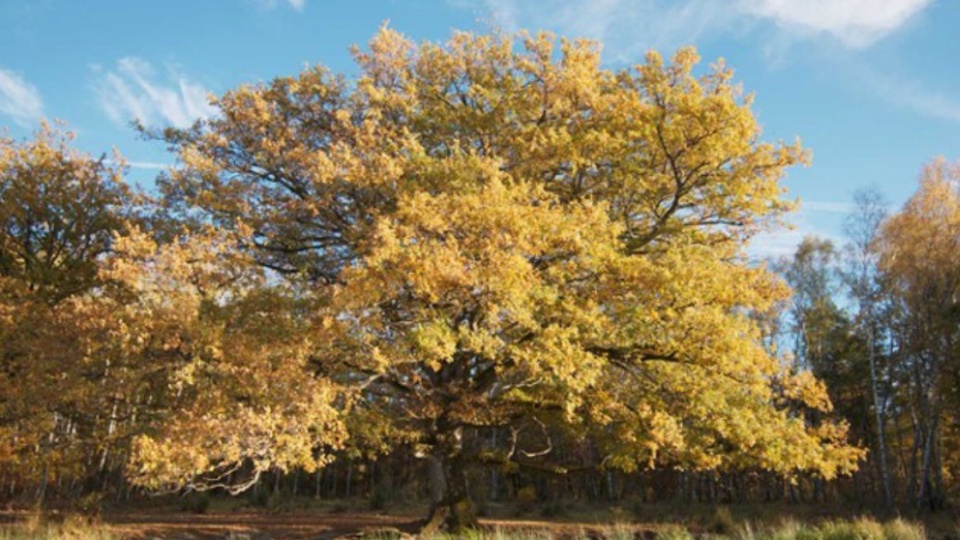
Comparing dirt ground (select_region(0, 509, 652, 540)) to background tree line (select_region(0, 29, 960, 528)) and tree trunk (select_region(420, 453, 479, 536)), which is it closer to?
tree trunk (select_region(420, 453, 479, 536))

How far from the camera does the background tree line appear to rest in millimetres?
10875

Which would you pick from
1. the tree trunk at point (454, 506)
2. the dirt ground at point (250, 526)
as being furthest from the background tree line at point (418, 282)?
the dirt ground at point (250, 526)

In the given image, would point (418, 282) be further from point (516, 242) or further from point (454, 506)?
point (454, 506)

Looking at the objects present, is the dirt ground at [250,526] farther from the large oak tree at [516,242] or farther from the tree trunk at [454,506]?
the large oak tree at [516,242]

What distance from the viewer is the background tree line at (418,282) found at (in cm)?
1088

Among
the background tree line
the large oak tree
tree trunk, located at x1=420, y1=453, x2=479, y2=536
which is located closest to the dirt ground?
tree trunk, located at x1=420, y1=453, x2=479, y2=536

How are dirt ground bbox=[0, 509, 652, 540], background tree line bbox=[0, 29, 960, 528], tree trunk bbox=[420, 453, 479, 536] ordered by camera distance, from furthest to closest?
dirt ground bbox=[0, 509, 652, 540] → tree trunk bbox=[420, 453, 479, 536] → background tree line bbox=[0, 29, 960, 528]

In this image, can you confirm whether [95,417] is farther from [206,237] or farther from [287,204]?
[287,204]

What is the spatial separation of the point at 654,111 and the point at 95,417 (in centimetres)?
1394

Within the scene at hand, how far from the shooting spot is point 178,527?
19.8 metres

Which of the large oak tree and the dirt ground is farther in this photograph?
Answer: the dirt ground

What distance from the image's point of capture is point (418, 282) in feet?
32.7

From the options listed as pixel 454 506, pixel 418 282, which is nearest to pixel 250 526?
pixel 454 506

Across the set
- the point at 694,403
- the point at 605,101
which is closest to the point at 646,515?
the point at 694,403
